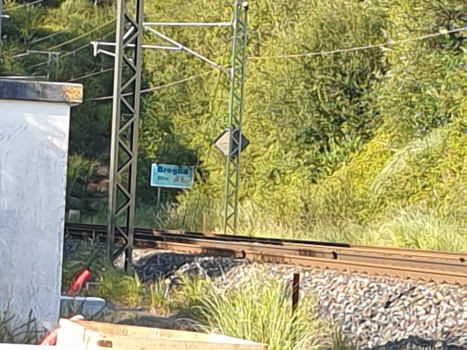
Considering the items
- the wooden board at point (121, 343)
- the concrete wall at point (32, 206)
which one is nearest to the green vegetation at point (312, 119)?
the concrete wall at point (32, 206)

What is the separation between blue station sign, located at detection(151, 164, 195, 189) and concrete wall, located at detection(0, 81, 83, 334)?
24.5 m

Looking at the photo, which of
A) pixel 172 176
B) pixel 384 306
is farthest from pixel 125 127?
pixel 172 176

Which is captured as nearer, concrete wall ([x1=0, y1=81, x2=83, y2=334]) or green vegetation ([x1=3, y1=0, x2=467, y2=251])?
concrete wall ([x1=0, y1=81, x2=83, y2=334])

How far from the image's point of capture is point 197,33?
150 feet

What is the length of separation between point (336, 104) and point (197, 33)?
9.54 metres

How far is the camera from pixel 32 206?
365 inches

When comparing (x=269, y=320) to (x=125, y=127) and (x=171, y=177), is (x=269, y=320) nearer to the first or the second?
(x=125, y=127)

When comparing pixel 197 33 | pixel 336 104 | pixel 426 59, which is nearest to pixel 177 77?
→ pixel 197 33

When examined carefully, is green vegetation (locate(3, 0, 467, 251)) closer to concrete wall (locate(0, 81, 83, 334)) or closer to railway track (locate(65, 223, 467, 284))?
railway track (locate(65, 223, 467, 284))

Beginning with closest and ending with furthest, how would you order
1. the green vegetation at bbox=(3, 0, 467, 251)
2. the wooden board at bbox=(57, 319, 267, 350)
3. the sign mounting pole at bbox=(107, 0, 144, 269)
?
the wooden board at bbox=(57, 319, 267, 350)
the sign mounting pole at bbox=(107, 0, 144, 269)
the green vegetation at bbox=(3, 0, 467, 251)

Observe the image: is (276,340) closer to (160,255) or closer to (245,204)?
(160,255)

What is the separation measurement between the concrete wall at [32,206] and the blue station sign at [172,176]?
24.5 meters

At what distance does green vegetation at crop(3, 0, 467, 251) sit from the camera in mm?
31172

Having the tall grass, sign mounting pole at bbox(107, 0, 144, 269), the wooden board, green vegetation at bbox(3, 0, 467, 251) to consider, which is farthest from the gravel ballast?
green vegetation at bbox(3, 0, 467, 251)
